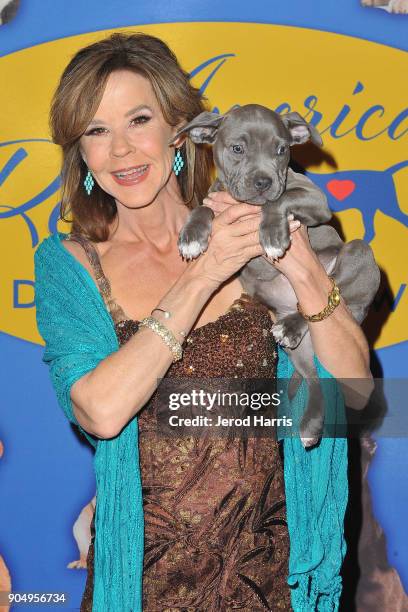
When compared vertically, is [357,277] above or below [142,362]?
above

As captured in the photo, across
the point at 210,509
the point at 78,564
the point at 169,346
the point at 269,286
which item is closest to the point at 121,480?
the point at 210,509

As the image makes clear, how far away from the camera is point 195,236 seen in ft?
5.45

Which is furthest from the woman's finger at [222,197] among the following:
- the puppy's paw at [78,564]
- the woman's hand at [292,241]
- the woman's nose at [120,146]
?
the puppy's paw at [78,564]

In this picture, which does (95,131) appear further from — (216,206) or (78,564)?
(78,564)

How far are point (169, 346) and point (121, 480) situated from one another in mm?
320

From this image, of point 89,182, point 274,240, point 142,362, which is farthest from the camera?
point 89,182

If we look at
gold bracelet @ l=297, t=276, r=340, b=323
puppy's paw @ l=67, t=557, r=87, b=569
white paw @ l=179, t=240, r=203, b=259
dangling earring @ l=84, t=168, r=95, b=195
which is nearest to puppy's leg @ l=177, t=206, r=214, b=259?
white paw @ l=179, t=240, r=203, b=259

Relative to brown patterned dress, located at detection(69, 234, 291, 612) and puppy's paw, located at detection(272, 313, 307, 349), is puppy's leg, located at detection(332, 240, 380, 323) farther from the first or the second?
brown patterned dress, located at detection(69, 234, 291, 612)

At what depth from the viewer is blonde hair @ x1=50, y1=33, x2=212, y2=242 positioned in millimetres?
1738

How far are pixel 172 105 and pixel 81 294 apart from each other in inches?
19.8

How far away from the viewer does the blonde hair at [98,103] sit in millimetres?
1738

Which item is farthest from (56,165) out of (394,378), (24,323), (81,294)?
(394,378)

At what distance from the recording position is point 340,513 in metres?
1.79

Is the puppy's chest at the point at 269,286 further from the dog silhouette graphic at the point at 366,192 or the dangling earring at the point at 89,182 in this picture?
the dog silhouette graphic at the point at 366,192
